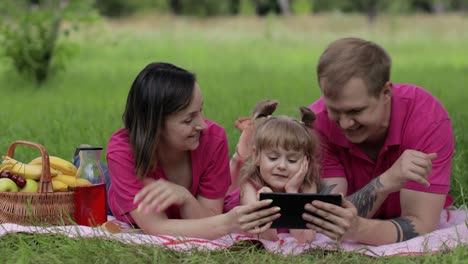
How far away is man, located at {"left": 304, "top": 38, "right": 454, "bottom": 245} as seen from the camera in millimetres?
4539

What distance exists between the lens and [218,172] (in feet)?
16.5

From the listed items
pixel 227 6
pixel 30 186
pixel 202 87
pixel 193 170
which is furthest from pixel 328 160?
pixel 227 6

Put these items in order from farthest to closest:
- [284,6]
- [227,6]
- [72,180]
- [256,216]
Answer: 1. [227,6]
2. [284,6]
3. [72,180]
4. [256,216]

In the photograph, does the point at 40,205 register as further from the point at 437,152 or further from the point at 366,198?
the point at 437,152

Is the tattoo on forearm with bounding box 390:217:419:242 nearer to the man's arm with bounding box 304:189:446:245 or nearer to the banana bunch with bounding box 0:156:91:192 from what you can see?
the man's arm with bounding box 304:189:446:245

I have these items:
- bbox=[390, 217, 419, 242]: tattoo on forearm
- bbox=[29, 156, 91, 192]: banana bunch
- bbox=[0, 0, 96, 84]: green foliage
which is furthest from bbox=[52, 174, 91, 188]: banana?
bbox=[0, 0, 96, 84]: green foliage

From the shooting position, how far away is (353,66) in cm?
466

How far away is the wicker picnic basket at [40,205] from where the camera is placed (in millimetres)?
4855

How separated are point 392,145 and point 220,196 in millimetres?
1061

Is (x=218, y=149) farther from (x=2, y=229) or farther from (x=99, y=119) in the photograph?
(x=99, y=119)

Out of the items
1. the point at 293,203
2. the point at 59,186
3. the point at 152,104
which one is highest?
the point at 152,104

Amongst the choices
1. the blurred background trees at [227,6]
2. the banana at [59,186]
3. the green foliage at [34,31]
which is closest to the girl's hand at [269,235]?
the banana at [59,186]

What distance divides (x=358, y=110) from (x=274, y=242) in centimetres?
87

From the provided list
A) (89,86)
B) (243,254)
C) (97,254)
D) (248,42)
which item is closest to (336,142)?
(243,254)
